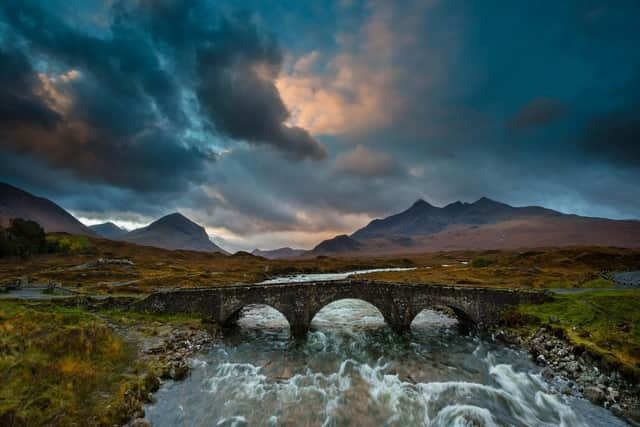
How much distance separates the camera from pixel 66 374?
13555 mm

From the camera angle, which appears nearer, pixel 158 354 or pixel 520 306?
pixel 158 354

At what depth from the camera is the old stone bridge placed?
2767 centimetres

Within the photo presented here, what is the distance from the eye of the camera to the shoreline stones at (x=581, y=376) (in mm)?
14070

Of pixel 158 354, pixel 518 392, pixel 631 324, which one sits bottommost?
pixel 518 392

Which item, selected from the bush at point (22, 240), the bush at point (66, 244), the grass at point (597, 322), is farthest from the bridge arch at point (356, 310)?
the bush at point (66, 244)

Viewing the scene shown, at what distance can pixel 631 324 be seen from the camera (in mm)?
19922

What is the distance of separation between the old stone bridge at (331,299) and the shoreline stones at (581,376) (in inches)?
208

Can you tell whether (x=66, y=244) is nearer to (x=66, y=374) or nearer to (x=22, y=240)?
(x=22, y=240)

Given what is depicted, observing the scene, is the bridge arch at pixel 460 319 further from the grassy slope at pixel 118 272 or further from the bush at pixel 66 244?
the bush at pixel 66 244

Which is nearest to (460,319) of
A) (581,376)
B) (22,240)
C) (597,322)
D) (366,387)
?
(597,322)

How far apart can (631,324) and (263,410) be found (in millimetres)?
26117

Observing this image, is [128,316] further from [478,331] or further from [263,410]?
[478,331]

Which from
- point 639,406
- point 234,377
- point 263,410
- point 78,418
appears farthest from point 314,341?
point 639,406

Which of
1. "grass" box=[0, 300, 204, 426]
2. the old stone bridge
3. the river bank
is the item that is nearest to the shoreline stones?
the river bank
